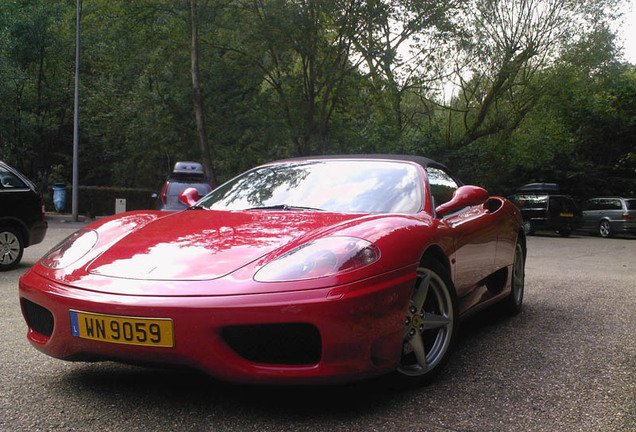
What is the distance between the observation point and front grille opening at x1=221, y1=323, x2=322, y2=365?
2400mm

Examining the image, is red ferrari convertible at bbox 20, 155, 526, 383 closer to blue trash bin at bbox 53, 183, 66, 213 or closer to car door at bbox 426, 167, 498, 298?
car door at bbox 426, 167, 498, 298

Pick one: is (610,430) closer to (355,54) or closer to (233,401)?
(233,401)

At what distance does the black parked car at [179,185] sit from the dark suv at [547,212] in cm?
1084

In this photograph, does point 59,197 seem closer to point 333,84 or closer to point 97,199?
point 97,199

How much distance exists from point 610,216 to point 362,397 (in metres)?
21.7

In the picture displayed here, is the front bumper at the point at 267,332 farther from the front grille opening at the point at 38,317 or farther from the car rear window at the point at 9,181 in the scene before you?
the car rear window at the point at 9,181

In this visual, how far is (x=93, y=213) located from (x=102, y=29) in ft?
22.8

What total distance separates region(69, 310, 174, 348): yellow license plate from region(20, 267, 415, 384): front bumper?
0.02 metres

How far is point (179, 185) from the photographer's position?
1470cm

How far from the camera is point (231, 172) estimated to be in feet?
94.9

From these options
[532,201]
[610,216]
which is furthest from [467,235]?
[610,216]

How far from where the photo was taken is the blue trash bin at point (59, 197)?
23859 millimetres

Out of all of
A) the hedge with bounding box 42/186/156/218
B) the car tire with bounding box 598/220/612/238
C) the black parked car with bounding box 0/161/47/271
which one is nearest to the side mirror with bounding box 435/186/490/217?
the black parked car with bounding box 0/161/47/271

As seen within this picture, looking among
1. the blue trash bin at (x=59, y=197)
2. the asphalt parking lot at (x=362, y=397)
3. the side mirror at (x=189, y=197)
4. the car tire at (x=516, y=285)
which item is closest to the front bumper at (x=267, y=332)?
the asphalt parking lot at (x=362, y=397)
